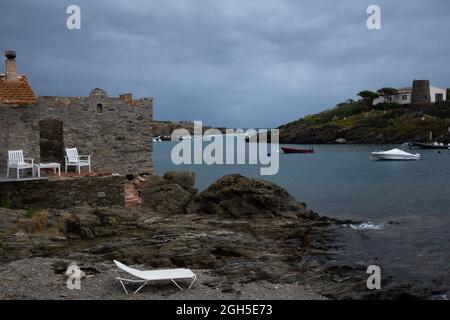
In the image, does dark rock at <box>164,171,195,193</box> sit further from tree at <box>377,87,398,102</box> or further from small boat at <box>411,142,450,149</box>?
tree at <box>377,87,398,102</box>

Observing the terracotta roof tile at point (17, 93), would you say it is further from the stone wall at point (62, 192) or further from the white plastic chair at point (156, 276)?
the white plastic chair at point (156, 276)

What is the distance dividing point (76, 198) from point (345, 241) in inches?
447

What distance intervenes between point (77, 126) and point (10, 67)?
153 inches

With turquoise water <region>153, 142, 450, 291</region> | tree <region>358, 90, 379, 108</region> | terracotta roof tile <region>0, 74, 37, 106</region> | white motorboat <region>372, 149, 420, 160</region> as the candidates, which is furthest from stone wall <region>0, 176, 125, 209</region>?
tree <region>358, 90, 379, 108</region>

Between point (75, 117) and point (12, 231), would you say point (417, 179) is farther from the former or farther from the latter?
point (12, 231)

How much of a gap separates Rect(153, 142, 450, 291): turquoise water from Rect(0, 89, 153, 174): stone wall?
11.4m

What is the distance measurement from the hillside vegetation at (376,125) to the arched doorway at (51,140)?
99.3 meters

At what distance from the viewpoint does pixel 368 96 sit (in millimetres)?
138875

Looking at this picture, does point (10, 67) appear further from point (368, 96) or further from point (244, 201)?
point (368, 96)

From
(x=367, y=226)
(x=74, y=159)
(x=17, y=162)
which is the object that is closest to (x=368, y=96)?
(x=367, y=226)

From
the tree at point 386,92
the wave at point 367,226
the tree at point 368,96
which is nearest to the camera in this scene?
the wave at point 367,226

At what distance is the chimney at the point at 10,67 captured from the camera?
68.1ft

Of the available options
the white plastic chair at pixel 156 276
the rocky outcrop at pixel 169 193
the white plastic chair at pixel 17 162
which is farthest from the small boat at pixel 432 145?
the white plastic chair at pixel 156 276

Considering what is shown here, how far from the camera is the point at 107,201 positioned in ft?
63.4
